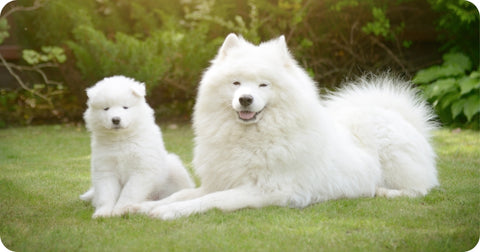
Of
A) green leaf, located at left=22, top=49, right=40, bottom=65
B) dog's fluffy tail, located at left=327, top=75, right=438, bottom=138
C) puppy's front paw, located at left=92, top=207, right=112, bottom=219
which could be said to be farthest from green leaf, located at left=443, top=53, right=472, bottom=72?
puppy's front paw, located at left=92, top=207, right=112, bottom=219

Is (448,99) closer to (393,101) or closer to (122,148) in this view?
(393,101)

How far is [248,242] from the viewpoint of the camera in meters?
2.76

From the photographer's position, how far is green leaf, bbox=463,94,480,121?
712cm

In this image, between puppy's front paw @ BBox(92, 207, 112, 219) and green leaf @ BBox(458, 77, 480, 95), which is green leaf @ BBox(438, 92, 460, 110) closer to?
green leaf @ BBox(458, 77, 480, 95)

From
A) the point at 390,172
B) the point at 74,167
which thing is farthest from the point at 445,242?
the point at 74,167

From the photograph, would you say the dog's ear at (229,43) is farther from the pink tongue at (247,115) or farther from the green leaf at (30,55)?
the green leaf at (30,55)

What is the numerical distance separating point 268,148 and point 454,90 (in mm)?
4903

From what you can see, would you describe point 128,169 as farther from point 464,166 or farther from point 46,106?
point 46,106

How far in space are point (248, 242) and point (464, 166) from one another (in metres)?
2.98

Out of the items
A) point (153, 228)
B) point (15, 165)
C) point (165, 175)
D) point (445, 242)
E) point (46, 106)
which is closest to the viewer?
point (445, 242)

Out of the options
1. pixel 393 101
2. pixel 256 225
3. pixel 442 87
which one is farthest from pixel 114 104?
pixel 442 87

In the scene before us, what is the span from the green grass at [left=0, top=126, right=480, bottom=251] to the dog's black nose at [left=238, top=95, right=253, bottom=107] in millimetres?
665

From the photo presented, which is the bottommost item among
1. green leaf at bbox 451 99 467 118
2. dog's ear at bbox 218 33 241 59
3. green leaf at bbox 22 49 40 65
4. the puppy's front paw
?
green leaf at bbox 22 49 40 65

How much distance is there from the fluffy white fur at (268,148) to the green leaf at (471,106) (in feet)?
11.6
